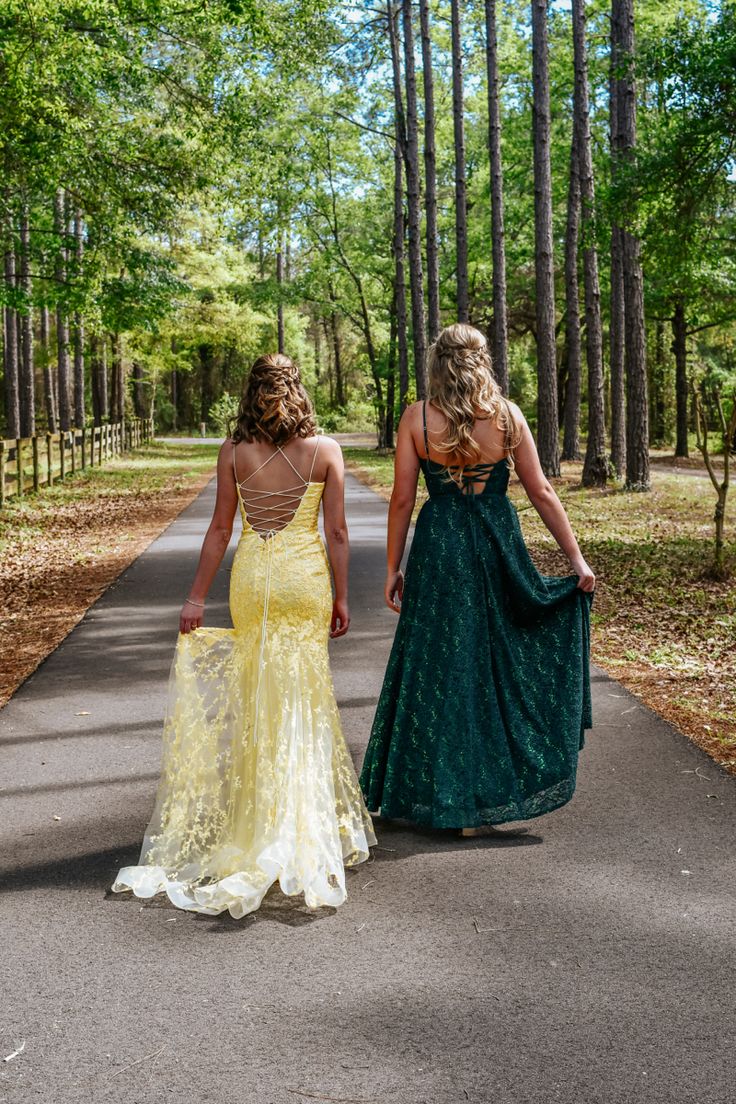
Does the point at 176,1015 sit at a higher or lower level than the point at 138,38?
lower

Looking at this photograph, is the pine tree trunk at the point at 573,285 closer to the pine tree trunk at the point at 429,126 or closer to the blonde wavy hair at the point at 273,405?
the pine tree trunk at the point at 429,126

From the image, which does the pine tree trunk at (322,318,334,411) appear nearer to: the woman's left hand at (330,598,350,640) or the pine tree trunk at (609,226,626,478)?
the pine tree trunk at (609,226,626,478)

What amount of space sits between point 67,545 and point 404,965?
530 inches

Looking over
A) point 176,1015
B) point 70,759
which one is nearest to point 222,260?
point 70,759

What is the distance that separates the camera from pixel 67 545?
53.5ft

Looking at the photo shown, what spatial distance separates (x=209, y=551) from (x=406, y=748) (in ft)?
3.98

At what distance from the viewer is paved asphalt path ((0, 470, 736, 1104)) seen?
3023mm

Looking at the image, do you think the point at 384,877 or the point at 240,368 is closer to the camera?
the point at 384,877

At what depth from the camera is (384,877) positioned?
4484 mm

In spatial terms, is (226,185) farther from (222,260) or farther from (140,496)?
(222,260)

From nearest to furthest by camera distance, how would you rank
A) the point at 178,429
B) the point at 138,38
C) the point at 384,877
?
the point at 384,877 → the point at 138,38 → the point at 178,429

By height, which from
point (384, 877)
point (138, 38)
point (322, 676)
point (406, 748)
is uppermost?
point (138, 38)

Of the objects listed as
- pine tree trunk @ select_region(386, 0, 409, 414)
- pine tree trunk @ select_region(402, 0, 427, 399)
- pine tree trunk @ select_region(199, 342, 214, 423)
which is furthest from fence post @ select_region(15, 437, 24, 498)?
pine tree trunk @ select_region(199, 342, 214, 423)

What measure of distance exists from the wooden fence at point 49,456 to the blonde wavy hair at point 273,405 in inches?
643
